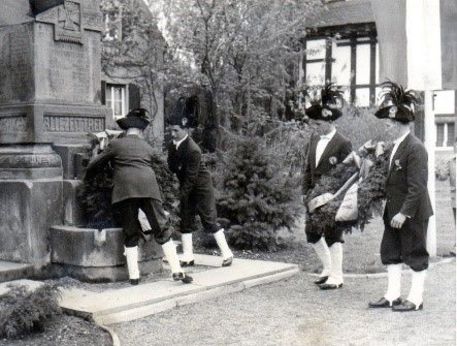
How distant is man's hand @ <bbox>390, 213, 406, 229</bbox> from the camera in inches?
260

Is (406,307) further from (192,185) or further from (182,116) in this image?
(182,116)

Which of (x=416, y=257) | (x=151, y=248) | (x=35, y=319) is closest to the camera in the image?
Result: (x=35, y=319)

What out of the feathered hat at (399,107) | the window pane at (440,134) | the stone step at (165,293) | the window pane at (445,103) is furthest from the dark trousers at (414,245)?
the window pane at (440,134)

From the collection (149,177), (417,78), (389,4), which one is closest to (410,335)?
(149,177)

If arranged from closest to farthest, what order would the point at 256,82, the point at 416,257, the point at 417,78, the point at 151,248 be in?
the point at 416,257
the point at 151,248
the point at 417,78
the point at 256,82

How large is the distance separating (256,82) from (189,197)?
9.60 metres

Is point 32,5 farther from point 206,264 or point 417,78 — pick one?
point 417,78

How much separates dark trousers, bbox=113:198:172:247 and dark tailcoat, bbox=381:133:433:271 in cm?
235

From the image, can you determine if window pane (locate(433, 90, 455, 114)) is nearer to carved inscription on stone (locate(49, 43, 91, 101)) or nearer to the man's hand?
carved inscription on stone (locate(49, 43, 91, 101))

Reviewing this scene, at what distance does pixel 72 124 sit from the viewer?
8547 mm

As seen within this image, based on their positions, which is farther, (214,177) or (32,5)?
(214,177)

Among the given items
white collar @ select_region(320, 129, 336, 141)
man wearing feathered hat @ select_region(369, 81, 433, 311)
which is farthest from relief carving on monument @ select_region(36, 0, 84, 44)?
man wearing feathered hat @ select_region(369, 81, 433, 311)

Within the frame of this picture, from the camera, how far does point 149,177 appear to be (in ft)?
23.9

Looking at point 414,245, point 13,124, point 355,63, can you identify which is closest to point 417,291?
point 414,245
